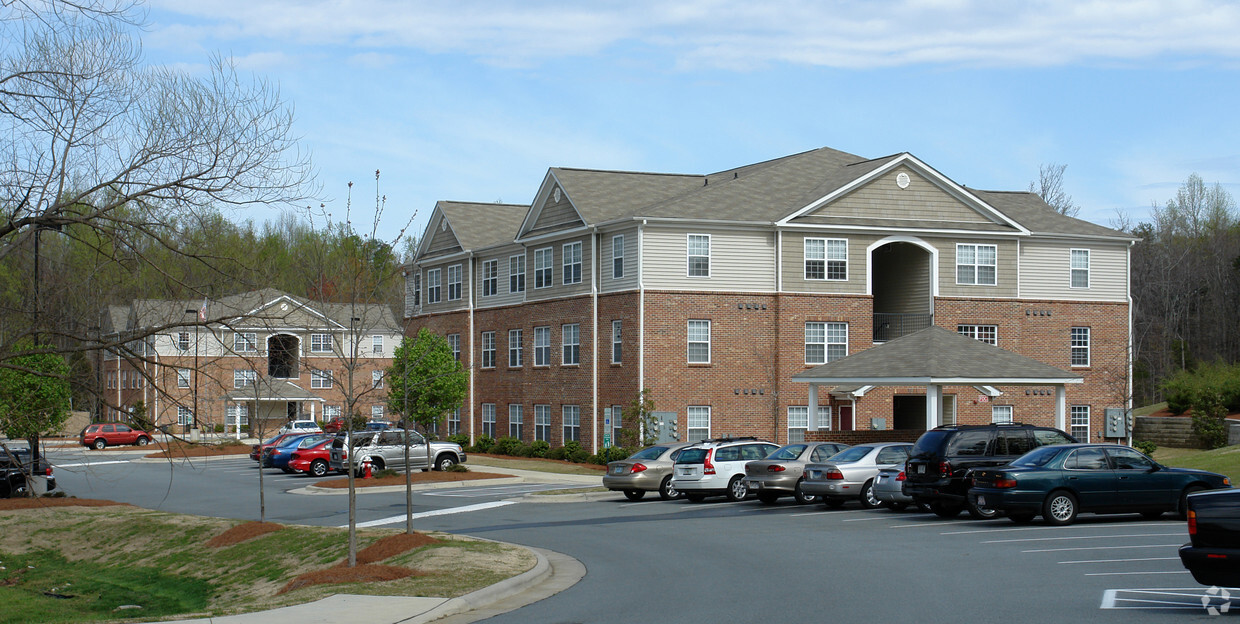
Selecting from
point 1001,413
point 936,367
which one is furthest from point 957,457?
point 1001,413

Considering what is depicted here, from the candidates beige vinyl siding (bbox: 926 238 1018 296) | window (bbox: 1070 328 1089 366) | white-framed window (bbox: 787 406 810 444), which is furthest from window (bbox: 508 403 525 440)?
window (bbox: 1070 328 1089 366)

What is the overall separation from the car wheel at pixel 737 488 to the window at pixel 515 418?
73.6ft

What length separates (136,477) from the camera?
44562 millimetres

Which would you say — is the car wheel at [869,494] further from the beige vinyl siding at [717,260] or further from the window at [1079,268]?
the window at [1079,268]

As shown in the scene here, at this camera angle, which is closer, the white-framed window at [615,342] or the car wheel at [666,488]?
the car wheel at [666,488]

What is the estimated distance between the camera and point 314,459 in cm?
4247

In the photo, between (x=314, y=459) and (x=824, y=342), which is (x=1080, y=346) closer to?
(x=824, y=342)

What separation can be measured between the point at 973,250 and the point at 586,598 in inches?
1407

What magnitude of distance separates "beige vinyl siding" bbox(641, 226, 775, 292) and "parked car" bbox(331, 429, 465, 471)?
923cm

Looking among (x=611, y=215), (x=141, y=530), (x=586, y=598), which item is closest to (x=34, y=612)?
(x=141, y=530)

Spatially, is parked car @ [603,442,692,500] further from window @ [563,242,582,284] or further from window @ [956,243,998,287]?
window @ [956,243,998,287]

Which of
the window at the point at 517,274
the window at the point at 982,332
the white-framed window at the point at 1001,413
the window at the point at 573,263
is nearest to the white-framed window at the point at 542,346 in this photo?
the window at the point at 517,274

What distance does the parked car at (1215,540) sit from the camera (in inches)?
469

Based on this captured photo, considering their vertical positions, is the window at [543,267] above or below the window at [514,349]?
above
